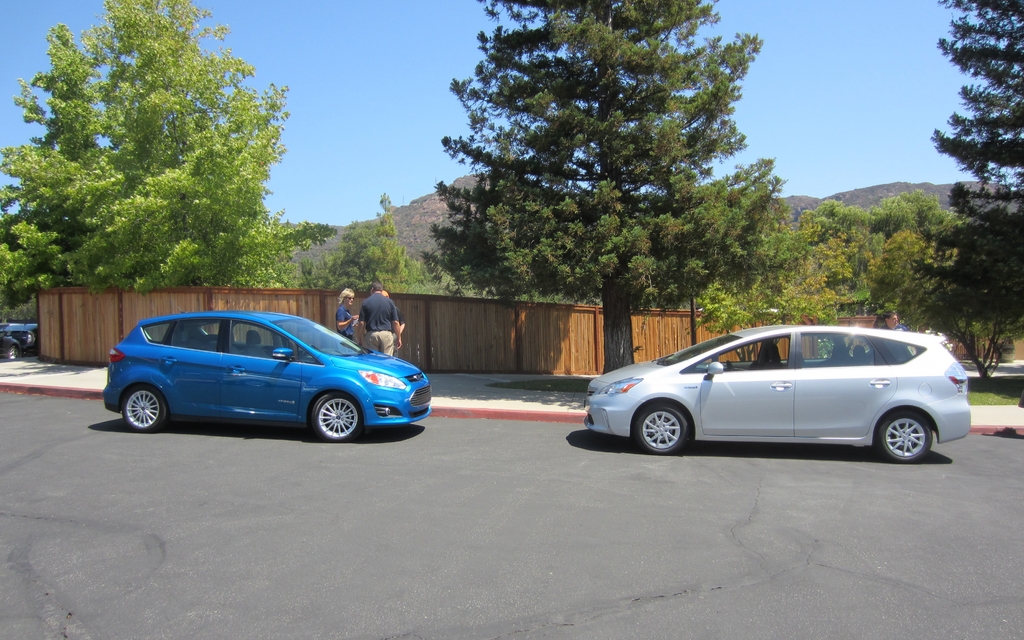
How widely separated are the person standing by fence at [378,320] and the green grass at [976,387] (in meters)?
3.15

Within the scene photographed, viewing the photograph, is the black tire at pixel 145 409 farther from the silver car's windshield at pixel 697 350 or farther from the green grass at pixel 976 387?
the green grass at pixel 976 387

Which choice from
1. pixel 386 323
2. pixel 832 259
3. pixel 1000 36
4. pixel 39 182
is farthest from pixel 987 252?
pixel 39 182

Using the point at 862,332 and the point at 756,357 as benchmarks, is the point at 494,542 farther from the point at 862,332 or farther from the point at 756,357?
the point at 862,332

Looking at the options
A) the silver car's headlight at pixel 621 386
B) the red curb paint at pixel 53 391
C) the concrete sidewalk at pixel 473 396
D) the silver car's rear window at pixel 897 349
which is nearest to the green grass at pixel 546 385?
the concrete sidewalk at pixel 473 396

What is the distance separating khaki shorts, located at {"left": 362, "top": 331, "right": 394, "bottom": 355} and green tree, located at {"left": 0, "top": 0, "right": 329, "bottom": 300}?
18.4 feet

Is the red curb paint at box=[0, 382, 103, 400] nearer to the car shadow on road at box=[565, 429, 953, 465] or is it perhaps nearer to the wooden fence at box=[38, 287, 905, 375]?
the wooden fence at box=[38, 287, 905, 375]

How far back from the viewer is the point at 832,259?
23.9 meters

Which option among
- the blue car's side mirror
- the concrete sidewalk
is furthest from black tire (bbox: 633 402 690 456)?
the blue car's side mirror

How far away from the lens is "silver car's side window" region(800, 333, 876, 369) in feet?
28.4

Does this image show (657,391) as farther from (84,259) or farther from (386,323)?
(84,259)

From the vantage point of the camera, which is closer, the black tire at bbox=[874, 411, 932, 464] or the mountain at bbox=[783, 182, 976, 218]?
the black tire at bbox=[874, 411, 932, 464]

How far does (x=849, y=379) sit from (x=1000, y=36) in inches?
543

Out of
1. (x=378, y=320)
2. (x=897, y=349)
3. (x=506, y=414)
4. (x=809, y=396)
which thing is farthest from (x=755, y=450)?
A: (x=378, y=320)

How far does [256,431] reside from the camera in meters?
9.66
